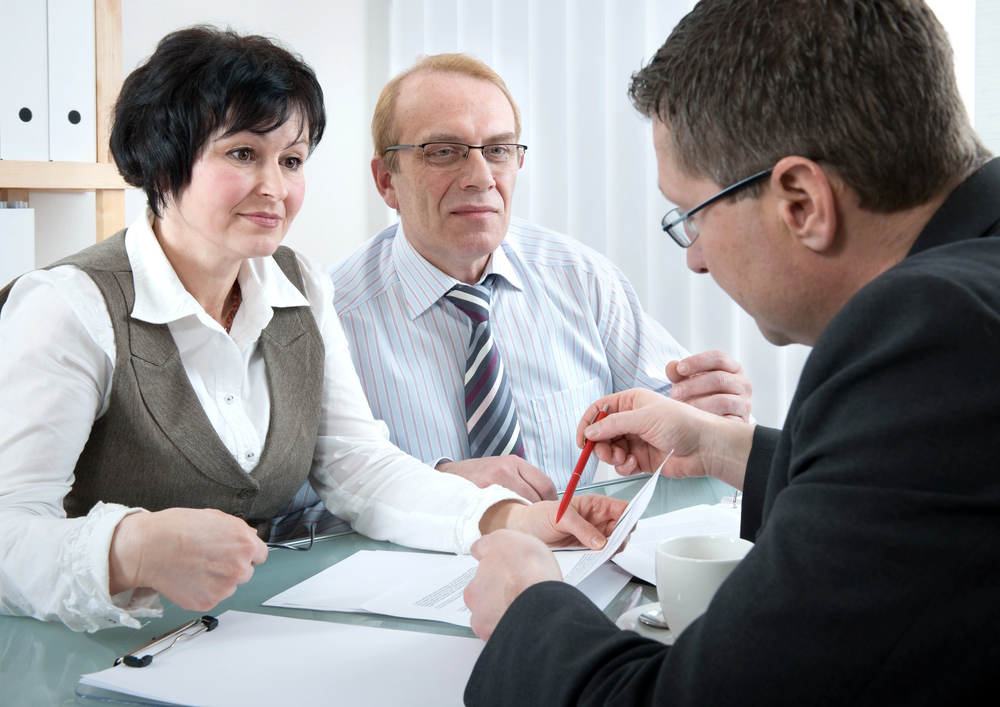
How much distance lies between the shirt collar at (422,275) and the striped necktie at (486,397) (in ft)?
0.20

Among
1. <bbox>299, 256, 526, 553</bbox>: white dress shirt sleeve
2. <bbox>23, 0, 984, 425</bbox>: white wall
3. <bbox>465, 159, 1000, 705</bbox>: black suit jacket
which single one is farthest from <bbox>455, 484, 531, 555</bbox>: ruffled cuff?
<bbox>23, 0, 984, 425</bbox>: white wall

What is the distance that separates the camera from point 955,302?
50 centimetres

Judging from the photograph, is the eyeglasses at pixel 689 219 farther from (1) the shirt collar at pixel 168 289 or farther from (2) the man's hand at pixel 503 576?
(1) the shirt collar at pixel 168 289

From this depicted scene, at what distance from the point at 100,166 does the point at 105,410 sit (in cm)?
116

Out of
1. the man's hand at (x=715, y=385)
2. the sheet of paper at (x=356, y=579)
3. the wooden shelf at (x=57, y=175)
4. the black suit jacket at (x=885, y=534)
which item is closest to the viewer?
the black suit jacket at (x=885, y=534)

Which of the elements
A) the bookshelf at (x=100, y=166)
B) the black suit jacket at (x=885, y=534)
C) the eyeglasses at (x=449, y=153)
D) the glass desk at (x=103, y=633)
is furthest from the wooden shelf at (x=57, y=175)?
the black suit jacket at (x=885, y=534)

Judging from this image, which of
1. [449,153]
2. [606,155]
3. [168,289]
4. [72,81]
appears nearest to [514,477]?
[168,289]

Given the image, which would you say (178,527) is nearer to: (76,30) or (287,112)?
(287,112)

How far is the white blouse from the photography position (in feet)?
2.95

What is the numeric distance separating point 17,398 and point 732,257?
0.93m

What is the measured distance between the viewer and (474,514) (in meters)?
1.21

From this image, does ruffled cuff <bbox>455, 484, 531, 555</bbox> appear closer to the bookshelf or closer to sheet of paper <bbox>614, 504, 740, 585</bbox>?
sheet of paper <bbox>614, 504, 740, 585</bbox>

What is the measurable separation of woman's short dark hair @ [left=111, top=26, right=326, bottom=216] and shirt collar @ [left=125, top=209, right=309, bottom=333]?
3.7 inches

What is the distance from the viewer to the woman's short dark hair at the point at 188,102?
4.32ft
